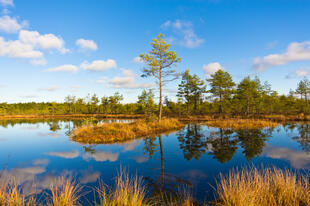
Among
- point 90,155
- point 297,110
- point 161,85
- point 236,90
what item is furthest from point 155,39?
point 297,110

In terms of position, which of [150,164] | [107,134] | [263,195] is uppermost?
[263,195]

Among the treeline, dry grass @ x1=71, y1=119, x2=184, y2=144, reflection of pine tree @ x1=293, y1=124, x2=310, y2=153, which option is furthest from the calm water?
the treeline

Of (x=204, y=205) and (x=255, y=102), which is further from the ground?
(x=255, y=102)

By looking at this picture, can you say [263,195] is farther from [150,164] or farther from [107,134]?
[107,134]

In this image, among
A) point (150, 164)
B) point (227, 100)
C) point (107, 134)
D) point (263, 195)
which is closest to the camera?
point (263, 195)

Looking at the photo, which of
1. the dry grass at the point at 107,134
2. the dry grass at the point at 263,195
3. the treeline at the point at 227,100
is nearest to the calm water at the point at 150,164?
the dry grass at the point at 263,195

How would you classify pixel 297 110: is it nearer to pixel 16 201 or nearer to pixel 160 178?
pixel 160 178

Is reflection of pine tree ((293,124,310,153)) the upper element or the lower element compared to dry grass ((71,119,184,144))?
lower

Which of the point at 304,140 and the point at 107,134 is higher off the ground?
the point at 107,134

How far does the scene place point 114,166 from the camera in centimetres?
972

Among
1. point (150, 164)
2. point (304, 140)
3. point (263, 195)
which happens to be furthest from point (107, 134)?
point (304, 140)

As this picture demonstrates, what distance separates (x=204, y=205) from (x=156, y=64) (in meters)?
23.3

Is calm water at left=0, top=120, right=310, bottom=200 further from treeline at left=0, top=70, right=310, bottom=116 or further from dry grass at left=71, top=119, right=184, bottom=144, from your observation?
treeline at left=0, top=70, right=310, bottom=116

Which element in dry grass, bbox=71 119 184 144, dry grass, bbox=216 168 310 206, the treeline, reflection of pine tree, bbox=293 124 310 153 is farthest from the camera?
the treeline
